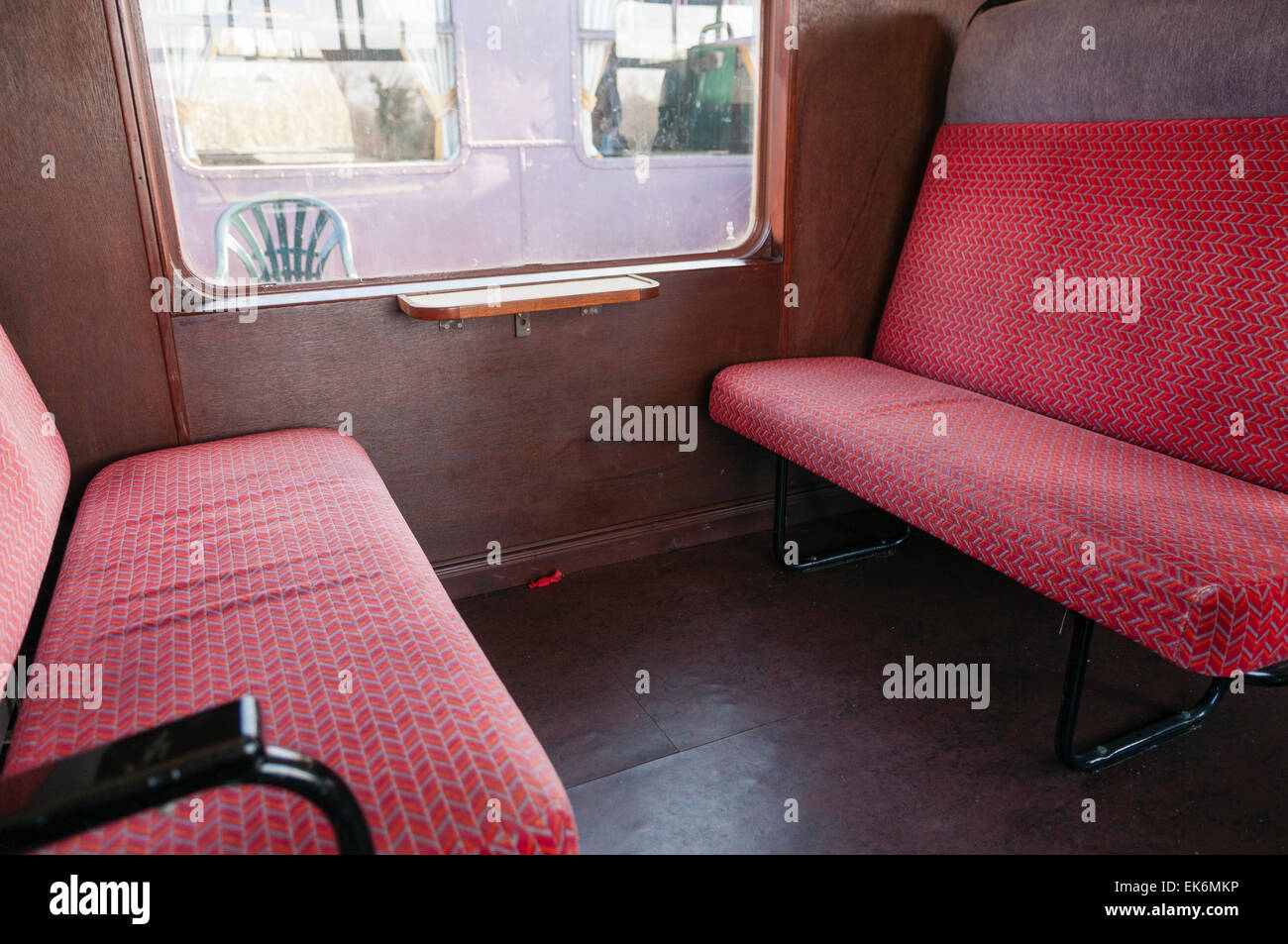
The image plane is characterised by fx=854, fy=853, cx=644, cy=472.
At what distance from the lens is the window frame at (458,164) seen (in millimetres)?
1922

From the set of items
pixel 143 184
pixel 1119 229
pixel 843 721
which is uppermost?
pixel 143 184

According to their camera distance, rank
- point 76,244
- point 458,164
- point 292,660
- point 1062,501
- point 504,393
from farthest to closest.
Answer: point 458,164 < point 504,393 < point 76,244 < point 1062,501 < point 292,660

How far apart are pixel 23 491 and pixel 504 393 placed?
1.27m

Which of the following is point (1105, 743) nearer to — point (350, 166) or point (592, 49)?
point (592, 49)

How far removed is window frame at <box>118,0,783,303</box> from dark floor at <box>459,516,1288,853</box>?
96 cm

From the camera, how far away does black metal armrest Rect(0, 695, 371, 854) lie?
0.68 m

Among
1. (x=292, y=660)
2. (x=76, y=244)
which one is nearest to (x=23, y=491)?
(x=292, y=660)

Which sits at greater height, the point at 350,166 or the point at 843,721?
the point at 350,166

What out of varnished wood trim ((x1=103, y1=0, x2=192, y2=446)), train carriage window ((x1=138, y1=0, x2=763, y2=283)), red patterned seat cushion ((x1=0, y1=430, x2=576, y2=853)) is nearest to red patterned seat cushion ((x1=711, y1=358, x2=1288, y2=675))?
train carriage window ((x1=138, y1=0, x2=763, y2=283))

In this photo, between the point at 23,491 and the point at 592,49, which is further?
the point at 592,49

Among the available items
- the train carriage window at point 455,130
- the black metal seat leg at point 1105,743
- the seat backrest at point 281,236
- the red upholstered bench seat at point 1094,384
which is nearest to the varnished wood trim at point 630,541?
the red upholstered bench seat at point 1094,384

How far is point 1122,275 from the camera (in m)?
2.20
